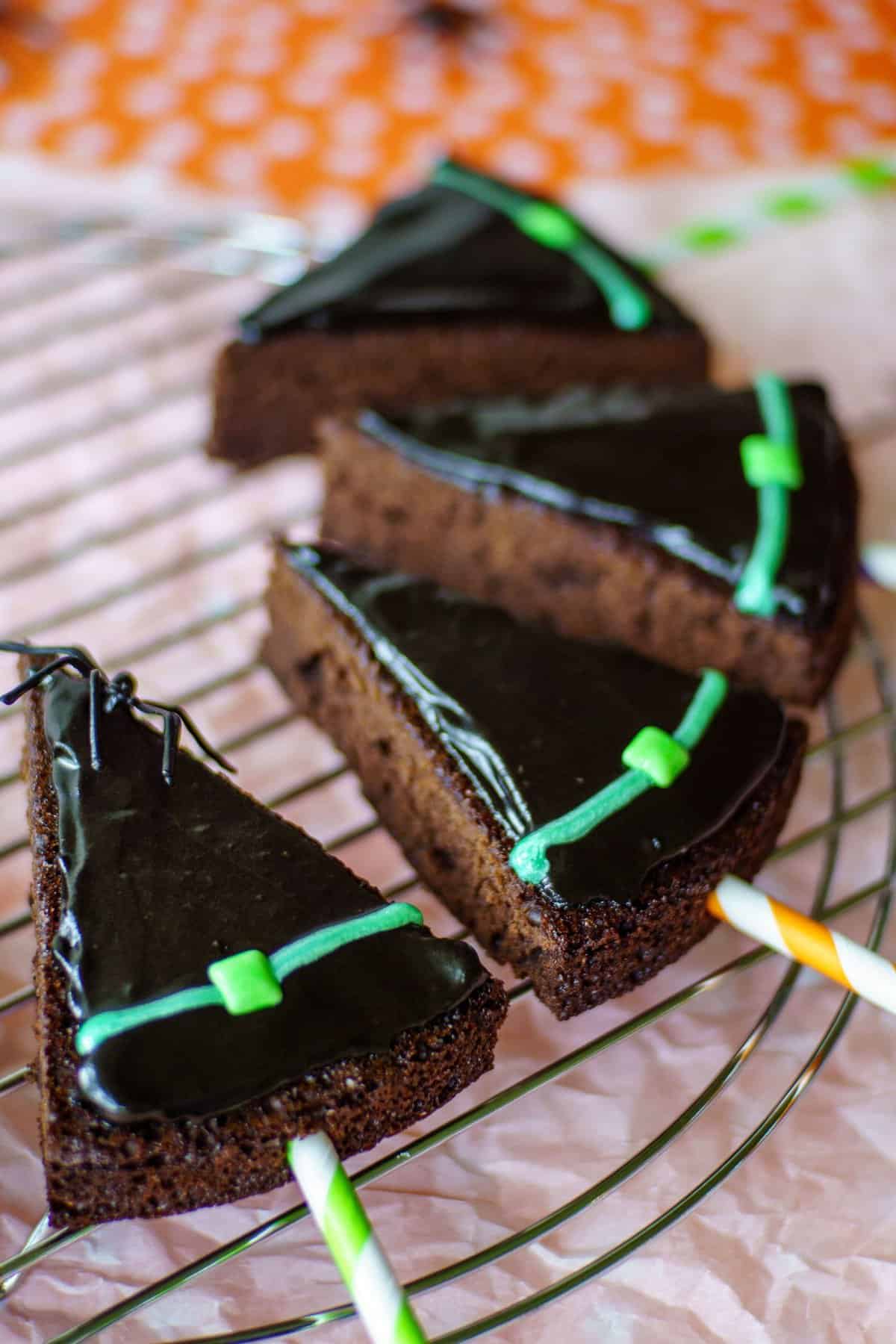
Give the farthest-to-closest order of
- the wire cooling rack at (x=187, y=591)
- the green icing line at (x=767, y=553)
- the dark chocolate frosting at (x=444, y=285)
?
the dark chocolate frosting at (x=444, y=285), the green icing line at (x=767, y=553), the wire cooling rack at (x=187, y=591)

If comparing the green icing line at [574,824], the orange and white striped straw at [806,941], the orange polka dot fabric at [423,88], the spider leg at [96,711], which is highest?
the orange polka dot fabric at [423,88]

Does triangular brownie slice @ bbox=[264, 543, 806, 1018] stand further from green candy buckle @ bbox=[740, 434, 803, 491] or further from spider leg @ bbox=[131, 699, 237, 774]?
green candy buckle @ bbox=[740, 434, 803, 491]

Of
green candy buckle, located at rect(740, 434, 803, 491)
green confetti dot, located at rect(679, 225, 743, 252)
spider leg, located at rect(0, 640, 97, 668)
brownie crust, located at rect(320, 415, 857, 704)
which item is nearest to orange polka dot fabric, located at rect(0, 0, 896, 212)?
green confetti dot, located at rect(679, 225, 743, 252)

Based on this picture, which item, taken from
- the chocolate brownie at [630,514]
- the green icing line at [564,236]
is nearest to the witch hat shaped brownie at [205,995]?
the chocolate brownie at [630,514]

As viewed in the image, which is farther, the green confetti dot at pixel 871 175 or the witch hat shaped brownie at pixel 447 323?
the green confetti dot at pixel 871 175

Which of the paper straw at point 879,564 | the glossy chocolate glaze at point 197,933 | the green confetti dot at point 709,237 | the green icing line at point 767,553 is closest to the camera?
the glossy chocolate glaze at point 197,933

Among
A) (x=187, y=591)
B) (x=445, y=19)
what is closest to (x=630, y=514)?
(x=187, y=591)

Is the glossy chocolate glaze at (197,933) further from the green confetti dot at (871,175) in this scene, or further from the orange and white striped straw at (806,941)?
the green confetti dot at (871,175)
